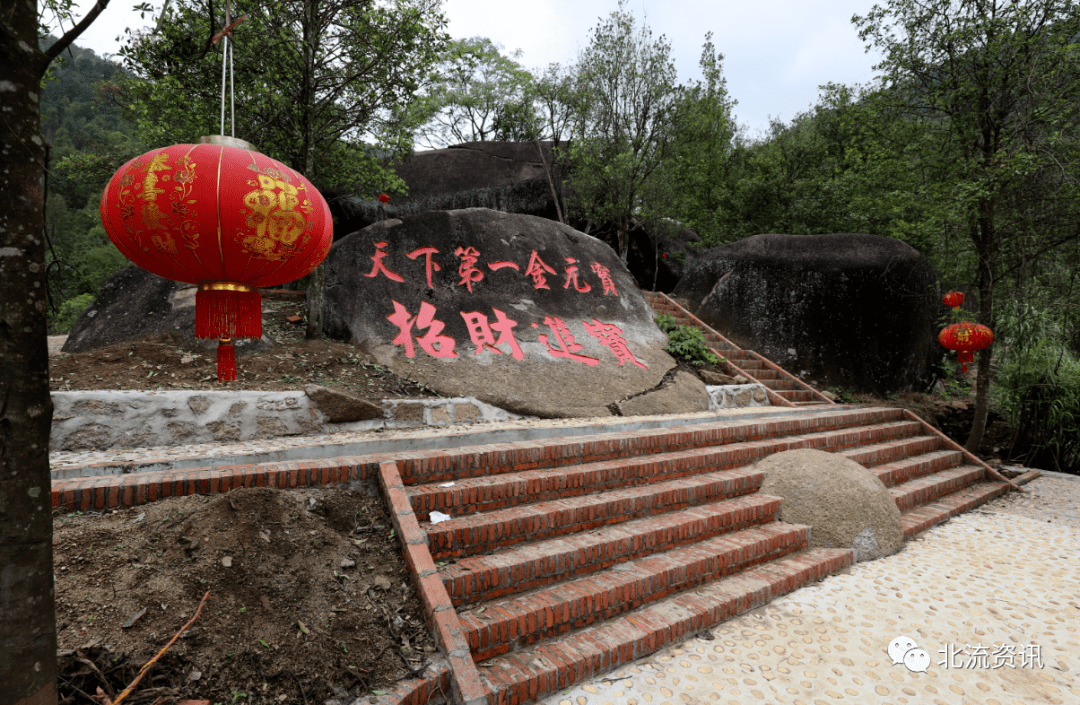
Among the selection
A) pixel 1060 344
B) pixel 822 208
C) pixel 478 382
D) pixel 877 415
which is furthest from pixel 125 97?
pixel 1060 344

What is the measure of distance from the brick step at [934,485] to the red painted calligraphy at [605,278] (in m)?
5.41

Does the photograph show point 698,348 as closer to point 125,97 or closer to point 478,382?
point 478,382

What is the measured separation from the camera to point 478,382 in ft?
21.5

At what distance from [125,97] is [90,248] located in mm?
18399

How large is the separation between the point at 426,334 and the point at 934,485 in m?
7.23

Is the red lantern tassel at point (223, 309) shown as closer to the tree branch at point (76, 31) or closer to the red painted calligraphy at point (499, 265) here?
the tree branch at point (76, 31)

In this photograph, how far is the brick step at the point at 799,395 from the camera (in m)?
9.22

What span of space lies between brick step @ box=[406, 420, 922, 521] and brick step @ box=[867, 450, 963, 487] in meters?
1.01

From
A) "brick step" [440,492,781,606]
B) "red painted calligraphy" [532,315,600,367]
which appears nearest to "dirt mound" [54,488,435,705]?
"brick step" [440,492,781,606]

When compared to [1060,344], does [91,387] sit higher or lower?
lower

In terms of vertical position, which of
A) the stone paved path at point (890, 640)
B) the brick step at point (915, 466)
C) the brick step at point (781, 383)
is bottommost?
the stone paved path at point (890, 640)

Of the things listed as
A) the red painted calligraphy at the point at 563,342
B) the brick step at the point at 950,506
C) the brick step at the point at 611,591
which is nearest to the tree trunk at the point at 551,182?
the red painted calligraphy at the point at 563,342

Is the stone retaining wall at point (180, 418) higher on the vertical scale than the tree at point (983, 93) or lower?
lower

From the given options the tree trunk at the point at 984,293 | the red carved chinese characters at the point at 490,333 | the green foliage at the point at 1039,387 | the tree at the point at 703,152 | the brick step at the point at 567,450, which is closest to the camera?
the brick step at the point at 567,450
